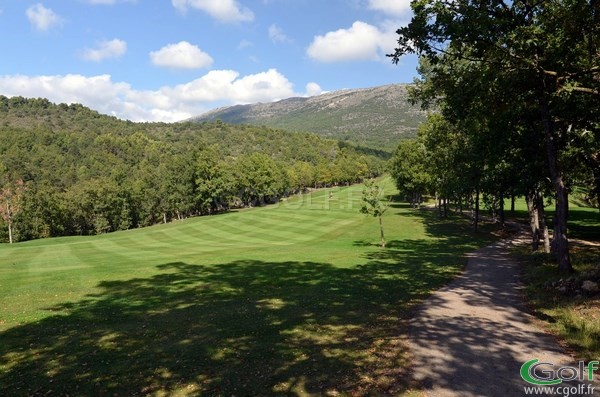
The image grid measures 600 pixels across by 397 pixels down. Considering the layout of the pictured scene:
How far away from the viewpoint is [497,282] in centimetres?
1956

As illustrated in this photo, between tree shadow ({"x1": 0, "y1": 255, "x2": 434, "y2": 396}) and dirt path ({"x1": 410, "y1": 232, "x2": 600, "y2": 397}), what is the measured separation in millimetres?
753

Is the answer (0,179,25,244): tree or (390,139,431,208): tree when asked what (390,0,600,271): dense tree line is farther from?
(0,179,25,244): tree

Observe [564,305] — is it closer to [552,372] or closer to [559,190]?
[552,372]

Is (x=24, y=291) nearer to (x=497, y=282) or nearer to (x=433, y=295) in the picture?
(x=433, y=295)

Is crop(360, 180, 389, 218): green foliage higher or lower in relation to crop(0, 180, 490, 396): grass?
higher

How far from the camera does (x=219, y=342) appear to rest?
36.6 feet

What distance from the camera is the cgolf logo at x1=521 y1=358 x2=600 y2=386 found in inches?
318

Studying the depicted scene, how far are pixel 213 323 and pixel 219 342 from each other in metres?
2.18

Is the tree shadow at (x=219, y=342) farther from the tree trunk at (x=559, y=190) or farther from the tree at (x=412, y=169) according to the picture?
the tree at (x=412, y=169)

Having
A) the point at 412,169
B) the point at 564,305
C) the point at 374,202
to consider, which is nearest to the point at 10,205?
the point at 374,202

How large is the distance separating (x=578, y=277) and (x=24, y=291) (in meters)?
25.8

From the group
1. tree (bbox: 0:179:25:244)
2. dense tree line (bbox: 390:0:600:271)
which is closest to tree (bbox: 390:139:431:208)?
dense tree line (bbox: 390:0:600:271)

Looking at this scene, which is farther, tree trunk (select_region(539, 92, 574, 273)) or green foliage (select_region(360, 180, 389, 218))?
green foliage (select_region(360, 180, 389, 218))

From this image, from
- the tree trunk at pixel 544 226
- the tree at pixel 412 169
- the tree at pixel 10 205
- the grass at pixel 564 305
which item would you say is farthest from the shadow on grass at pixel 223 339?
the tree at pixel 10 205
